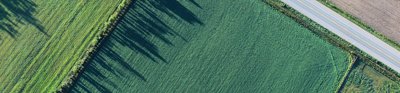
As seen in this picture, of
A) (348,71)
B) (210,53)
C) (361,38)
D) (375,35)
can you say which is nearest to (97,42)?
Result: (210,53)

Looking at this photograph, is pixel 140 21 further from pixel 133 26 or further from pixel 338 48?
pixel 338 48

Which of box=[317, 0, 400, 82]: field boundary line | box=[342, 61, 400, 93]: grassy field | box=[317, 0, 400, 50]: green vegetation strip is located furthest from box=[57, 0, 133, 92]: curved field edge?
box=[342, 61, 400, 93]: grassy field

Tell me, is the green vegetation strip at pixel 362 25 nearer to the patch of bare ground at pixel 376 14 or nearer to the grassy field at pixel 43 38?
the patch of bare ground at pixel 376 14

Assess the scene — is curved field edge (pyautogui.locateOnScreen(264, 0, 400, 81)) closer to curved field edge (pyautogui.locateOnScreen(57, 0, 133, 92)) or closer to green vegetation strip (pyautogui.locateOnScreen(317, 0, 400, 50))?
green vegetation strip (pyautogui.locateOnScreen(317, 0, 400, 50))

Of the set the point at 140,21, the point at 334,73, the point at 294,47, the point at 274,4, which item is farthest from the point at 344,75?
the point at 140,21

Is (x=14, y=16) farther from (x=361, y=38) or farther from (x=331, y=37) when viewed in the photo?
(x=361, y=38)
